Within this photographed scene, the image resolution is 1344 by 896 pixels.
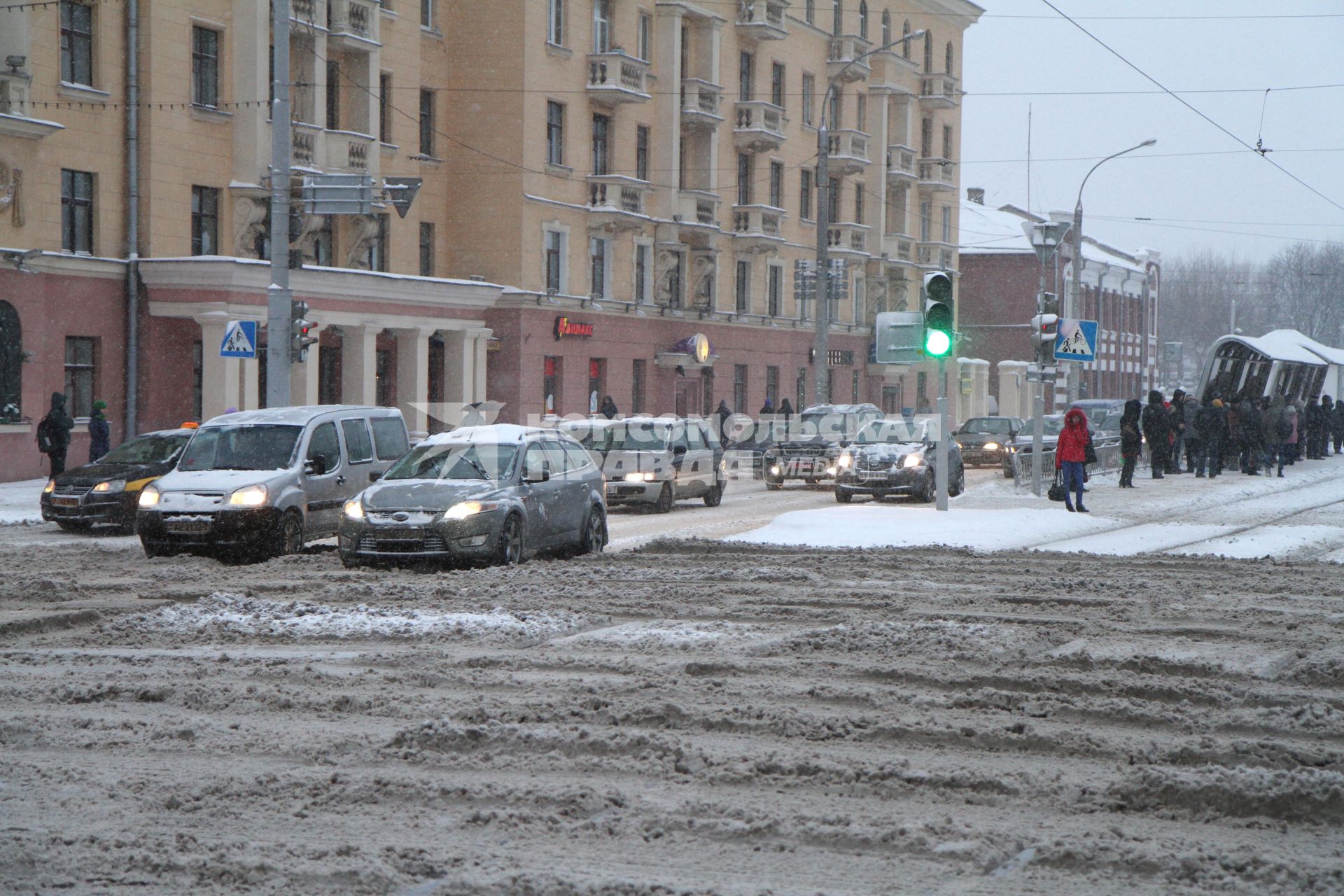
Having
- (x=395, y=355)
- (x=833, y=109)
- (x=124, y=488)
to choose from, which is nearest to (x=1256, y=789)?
(x=124, y=488)

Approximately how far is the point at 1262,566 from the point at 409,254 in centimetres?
2843

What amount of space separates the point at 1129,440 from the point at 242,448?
18.1 metres

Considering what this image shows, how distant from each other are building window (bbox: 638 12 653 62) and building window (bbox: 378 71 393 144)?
1036cm

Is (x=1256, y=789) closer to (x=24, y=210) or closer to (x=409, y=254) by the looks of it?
(x=24, y=210)


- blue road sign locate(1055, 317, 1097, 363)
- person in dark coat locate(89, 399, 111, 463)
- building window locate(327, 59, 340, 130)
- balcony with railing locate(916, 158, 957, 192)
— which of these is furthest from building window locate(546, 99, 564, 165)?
balcony with railing locate(916, 158, 957, 192)

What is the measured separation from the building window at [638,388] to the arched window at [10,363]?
20811 mm

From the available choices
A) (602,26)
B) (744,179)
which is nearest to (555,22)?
(602,26)

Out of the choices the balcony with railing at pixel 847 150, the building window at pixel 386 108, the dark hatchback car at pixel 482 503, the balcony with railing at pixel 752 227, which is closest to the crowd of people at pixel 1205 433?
the dark hatchback car at pixel 482 503

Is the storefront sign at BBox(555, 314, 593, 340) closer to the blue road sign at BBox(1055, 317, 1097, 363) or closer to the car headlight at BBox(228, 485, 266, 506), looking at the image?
the blue road sign at BBox(1055, 317, 1097, 363)

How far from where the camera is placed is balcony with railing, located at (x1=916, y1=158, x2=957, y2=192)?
6512cm

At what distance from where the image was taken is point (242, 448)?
1731 cm

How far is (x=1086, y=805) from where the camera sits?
6.17 m

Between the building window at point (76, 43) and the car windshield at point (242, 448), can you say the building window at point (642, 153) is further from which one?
the car windshield at point (242, 448)

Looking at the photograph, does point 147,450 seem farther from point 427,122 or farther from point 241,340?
point 427,122
